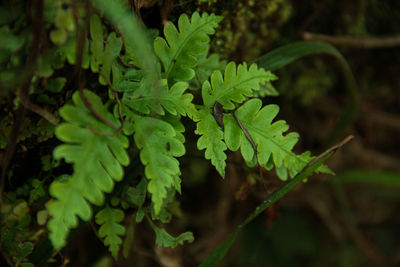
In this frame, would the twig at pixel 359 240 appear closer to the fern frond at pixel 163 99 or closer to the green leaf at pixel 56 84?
the fern frond at pixel 163 99

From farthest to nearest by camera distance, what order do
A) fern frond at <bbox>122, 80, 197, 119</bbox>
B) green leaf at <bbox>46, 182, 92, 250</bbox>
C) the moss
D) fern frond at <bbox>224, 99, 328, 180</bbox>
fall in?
the moss
fern frond at <bbox>224, 99, 328, 180</bbox>
fern frond at <bbox>122, 80, 197, 119</bbox>
green leaf at <bbox>46, 182, 92, 250</bbox>

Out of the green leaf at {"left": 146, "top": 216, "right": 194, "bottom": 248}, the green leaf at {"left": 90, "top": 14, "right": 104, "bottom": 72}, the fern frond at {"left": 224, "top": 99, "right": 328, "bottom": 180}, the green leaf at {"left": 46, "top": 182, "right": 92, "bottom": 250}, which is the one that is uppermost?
the green leaf at {"left": 90, "top": 14, "right": 104, "bottom": 72}

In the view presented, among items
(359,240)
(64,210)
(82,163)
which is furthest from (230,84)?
(359,240)

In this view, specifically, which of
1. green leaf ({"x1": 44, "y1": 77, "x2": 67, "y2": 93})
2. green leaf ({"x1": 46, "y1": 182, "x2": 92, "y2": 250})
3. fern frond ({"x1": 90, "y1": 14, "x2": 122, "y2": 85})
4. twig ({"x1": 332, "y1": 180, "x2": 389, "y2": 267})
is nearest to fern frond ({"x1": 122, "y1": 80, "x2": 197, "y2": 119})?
fern frond ({"x1": 90, "y1": 14, "x2": 122, "y2": 85})

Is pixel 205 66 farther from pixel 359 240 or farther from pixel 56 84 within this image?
pixel 359 240

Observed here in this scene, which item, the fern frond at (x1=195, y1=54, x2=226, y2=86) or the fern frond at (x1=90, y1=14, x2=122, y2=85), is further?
the fern frond at (x1=195, y1=54, x2=226, y2=86)

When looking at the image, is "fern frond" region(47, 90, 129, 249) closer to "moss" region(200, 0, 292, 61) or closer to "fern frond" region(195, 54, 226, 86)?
"fern frond" region(195, 54, 226, 86)
